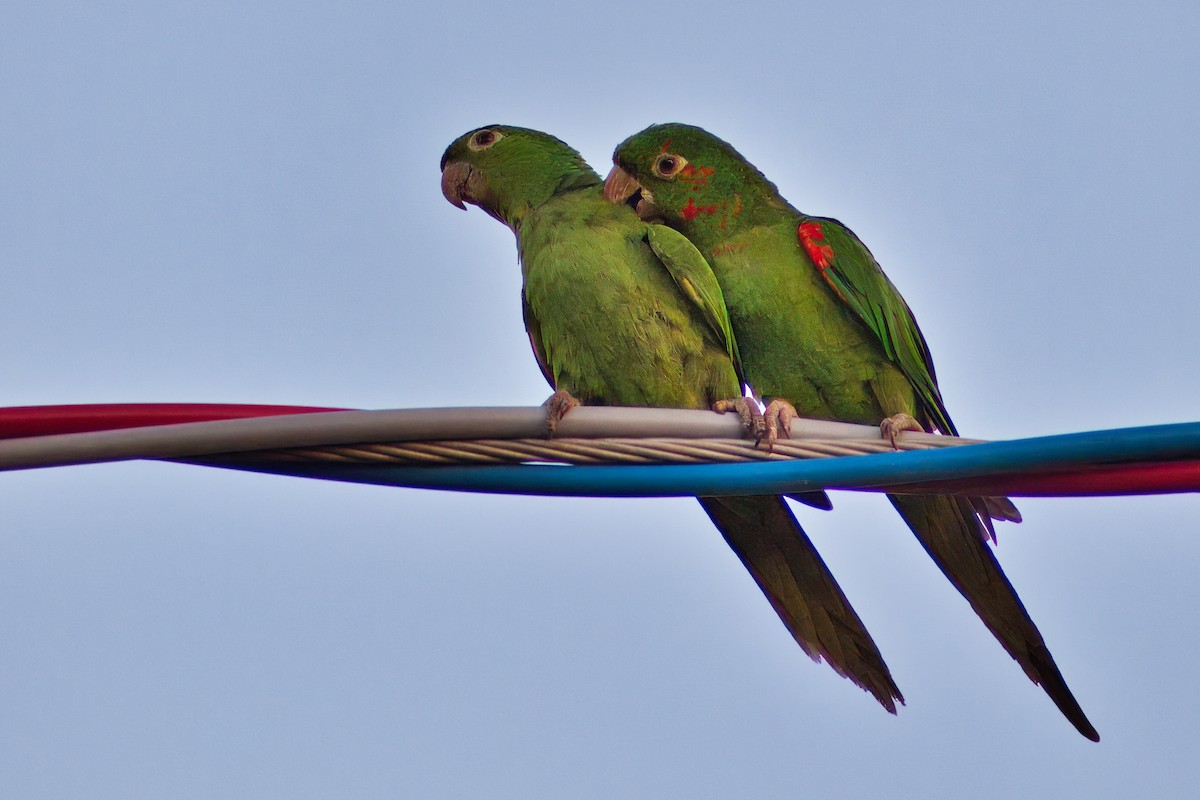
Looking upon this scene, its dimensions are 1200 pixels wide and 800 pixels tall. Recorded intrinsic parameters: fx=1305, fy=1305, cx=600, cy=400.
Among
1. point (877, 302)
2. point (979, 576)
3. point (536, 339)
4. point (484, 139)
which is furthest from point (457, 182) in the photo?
point (979, 576)

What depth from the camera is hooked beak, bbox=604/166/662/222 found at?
4590 mm

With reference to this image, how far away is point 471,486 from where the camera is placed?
8.53ft

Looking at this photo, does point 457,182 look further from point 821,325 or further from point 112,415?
point 112,415

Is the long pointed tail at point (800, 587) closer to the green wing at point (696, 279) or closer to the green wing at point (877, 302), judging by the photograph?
the green wing at point (696, 279)

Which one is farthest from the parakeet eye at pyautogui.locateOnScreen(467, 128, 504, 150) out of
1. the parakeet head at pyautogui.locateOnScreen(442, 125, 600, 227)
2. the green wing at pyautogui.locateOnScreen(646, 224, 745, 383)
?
the green wing at pyautogui.locateOnScreen(646, 224, 745, 383)

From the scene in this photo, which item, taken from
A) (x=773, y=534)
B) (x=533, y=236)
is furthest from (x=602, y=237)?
(x=773, y=534)

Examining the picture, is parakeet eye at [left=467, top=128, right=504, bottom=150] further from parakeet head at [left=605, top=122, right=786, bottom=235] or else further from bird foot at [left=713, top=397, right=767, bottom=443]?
A: bird foot at [left=713, top=397, right=767, bottom=443]

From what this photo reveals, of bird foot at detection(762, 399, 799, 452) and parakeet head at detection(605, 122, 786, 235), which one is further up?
parakeet head at detection(605, 122, 786, 235)

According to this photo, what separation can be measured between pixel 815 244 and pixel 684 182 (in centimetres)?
56

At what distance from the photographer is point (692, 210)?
4.64m

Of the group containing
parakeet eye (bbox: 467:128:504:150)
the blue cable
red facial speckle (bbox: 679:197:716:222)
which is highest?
parakeet eye (bbox: 467:128:504:150)

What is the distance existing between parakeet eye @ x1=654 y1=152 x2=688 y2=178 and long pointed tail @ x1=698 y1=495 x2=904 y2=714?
1.20 meters

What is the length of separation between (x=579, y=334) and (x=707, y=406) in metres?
0.47

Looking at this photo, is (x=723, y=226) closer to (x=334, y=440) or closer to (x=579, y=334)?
(x=579, y=334)
